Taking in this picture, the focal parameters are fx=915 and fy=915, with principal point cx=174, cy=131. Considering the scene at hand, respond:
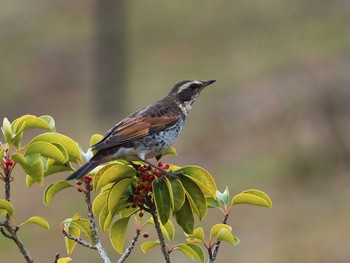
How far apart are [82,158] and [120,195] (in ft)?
1.93

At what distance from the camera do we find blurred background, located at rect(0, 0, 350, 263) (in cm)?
1923

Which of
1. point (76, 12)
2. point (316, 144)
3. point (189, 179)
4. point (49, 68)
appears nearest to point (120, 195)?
point (189, 179)

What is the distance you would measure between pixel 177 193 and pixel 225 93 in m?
25.2

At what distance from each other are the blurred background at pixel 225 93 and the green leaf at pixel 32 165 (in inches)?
460

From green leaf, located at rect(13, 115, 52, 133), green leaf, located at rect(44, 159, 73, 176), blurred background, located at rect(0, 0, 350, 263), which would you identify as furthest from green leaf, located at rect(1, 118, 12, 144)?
blurred background, located at rect(0, 0, 350, 263)

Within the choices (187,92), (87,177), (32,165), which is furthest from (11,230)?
(187,92)

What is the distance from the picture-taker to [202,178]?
4.86 metres

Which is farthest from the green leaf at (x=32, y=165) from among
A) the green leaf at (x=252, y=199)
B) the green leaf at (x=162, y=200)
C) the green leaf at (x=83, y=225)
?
the green leaf at (x=252, y=199)

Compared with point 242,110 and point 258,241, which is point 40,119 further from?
point 242,110

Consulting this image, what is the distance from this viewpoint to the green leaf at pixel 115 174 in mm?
4809

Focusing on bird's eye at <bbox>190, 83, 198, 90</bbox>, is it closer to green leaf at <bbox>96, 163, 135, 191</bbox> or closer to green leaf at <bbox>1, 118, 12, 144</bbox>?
green leaf at <bbox>96, 163, 135, 191</bbox>

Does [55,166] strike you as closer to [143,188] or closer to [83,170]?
[83,170]

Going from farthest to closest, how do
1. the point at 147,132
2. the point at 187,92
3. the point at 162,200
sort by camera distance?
the point at 187,92, the point at 147,132, the point at 162,200

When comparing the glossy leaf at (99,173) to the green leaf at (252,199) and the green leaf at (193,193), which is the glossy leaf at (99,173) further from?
the green leaf at (252,199)
